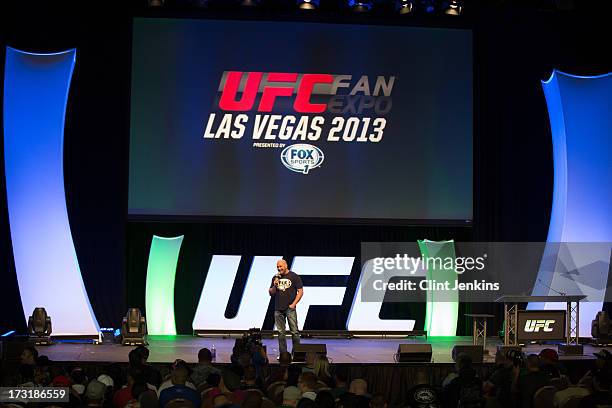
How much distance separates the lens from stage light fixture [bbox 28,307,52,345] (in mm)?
12625

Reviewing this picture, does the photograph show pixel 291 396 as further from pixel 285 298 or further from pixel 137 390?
pixel 285 298

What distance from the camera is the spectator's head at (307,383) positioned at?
21.6 ft

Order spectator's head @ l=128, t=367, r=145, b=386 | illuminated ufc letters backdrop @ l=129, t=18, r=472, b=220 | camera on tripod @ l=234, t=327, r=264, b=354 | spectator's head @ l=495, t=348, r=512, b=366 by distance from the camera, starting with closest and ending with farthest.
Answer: spectator's head @ l=128, t=367, r=145, b=386, spectator's head @ l=495, t=348, r=512, b=366, camera on tripod @ l=234, t=327, r=264, b=354, illuminated ufc letters backdrop @ l=129, t=18, r=472, b=220

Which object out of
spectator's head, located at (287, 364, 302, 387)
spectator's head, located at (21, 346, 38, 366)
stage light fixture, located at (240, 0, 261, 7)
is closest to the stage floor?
spectator's head, located at (21, 346, 38, 366)

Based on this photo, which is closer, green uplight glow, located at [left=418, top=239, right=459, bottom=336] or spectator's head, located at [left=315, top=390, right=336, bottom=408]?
spectator's head, located at [left=315, top=390, right=336, bottom=408]

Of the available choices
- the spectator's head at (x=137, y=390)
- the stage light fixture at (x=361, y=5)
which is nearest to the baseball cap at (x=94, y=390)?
the spectator's head at (x=137, y=390)

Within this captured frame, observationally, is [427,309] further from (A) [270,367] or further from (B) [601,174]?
(A) [270,367]

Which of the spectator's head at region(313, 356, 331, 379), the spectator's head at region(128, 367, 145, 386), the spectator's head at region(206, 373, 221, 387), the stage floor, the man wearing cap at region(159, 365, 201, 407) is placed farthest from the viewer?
the stage floor

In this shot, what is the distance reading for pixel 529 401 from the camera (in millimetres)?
7062

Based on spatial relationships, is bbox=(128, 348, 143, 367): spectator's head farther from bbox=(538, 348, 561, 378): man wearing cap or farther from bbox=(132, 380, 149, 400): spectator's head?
bbox=(538, 348, 561, 378): man wearing cap

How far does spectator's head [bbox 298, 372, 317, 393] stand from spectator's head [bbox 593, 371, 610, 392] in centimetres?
197

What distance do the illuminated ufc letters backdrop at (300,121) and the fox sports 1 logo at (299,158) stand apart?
0.01m

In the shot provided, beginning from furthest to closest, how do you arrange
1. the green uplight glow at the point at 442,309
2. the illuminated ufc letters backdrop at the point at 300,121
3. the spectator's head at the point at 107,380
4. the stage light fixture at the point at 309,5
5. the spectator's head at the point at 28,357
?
1. the green uplight glow at the point at 442,309
2. the illuminated ufc letters backdrop at the point at 300,121
3. the stage light fixture at the point at 309,5
4. the spectator's head at the point at 28,357
5. the spectator's head at the point at 107,380

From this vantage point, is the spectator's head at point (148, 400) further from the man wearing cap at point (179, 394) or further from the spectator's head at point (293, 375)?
the spectator's head at point (293, 375)
